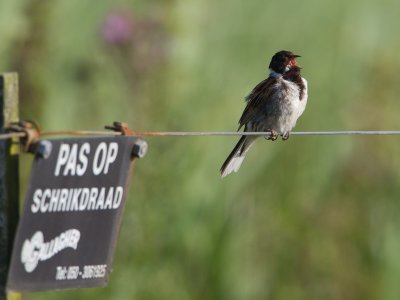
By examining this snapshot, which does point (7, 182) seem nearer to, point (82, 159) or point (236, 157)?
point (82, 159)

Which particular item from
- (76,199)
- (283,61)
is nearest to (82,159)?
(76,199)

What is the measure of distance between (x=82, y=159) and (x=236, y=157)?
290cm

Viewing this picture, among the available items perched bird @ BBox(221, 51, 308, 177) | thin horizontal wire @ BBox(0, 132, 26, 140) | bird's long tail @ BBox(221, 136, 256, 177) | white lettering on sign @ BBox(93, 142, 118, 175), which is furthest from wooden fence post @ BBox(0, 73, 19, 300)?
perched bird @ BBox(221, 51, 308, 177)

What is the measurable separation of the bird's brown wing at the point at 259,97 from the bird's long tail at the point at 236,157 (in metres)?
0.26

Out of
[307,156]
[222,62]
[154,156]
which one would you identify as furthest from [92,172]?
[222,62]

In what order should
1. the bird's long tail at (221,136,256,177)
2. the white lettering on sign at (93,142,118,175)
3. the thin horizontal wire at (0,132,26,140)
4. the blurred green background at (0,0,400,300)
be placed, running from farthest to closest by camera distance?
the blurred green background at (0,0,400,300), the bird's long tail at (221,136,256,177), the white lettering on sign at (93,142,118,175), the thin horizontal wire at (0,132,26,140)

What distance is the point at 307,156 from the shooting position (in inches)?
309

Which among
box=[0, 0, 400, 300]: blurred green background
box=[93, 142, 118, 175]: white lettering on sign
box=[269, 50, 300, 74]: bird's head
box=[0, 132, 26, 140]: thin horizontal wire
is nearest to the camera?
box=[0, 132, 26, 140]: thin horizontal wire

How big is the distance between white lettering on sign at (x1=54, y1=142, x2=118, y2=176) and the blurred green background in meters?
3.32

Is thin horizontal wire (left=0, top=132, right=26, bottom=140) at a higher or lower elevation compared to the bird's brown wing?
higher

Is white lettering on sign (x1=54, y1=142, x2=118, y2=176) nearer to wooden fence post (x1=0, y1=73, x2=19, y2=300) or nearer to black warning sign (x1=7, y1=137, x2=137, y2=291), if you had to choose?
black warning sign (x1=7, y1=137, x2=137, y2=291)

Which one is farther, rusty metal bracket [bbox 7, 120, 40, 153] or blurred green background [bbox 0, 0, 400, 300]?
blurred green background [bbox 0, 0, 400, 300]

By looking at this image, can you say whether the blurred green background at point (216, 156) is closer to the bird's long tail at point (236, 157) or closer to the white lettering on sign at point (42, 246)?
the bird's long tail at point (236, 157)

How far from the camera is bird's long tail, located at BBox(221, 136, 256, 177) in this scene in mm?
5785
